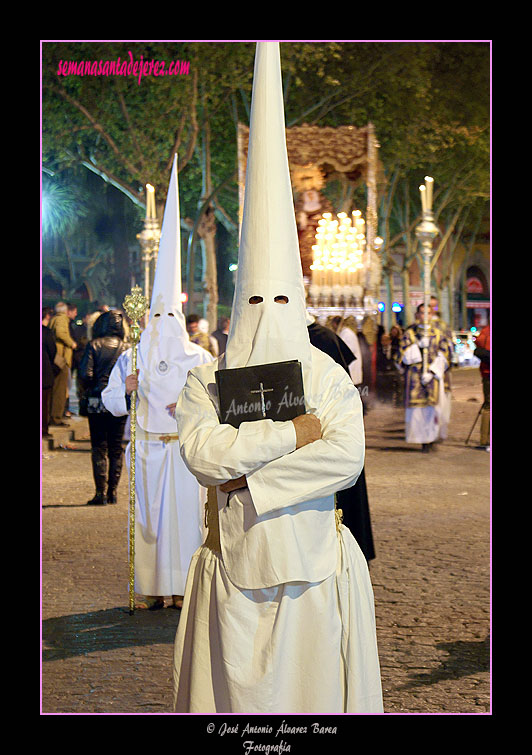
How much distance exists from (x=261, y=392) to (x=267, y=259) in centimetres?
53

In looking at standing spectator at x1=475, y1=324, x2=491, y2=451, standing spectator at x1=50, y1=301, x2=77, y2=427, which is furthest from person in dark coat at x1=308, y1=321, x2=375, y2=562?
standing spectator at x1=50, y1=301, x2=77, y2=427

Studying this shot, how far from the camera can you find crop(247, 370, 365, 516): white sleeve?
343 centimetres

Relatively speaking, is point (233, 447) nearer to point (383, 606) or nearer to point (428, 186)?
point (383, 606)

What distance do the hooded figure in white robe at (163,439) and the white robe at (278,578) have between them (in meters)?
2.94

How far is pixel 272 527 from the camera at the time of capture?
11.5 feet

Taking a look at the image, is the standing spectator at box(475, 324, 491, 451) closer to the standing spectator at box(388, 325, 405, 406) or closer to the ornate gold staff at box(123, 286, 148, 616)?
the standing spectator at box(388, 325, 405, 406)

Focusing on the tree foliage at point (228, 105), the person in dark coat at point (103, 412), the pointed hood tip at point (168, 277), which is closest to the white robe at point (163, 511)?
the pointed hood tip at point (168, 277)

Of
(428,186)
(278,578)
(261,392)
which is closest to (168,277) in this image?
(261,392)

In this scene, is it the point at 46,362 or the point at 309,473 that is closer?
the point at 309,473

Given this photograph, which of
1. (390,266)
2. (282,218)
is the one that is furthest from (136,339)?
(390,266)

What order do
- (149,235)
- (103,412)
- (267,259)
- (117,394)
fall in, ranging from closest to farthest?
(267,259), (117,394), (103,412), (149,235)

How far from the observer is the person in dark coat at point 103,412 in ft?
35.1

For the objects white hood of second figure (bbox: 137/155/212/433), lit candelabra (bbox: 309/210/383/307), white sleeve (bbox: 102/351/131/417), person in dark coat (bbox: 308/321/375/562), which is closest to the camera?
person in dark coat (bbox: 308/321/375/562)

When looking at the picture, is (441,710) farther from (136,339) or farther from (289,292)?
(136,339)
